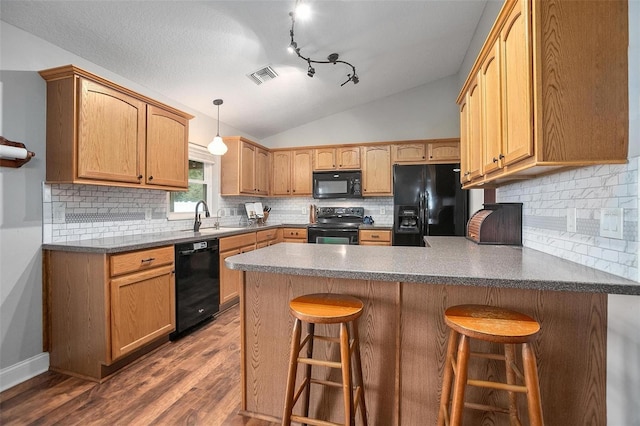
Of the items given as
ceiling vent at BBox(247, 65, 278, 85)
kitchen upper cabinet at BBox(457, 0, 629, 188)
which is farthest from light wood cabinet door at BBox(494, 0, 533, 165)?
ceiling vent at BBox(247, 65, 278, 85)

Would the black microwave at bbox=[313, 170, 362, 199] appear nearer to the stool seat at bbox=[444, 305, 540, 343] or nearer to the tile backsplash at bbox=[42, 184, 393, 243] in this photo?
the tile backsplash at bbox=[42, 184, 393, 243]

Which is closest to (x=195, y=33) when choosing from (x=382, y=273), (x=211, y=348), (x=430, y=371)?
(x=382, y=273)

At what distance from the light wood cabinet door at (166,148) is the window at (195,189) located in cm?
44

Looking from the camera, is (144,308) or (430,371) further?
(144,308)

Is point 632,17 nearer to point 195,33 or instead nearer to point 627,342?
point 627,342

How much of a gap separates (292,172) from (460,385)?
13.4ft

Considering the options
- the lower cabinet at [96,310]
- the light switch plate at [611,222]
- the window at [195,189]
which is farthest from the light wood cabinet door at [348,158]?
the light switch plate at [611,222]

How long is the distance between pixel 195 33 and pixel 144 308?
2.21 metres

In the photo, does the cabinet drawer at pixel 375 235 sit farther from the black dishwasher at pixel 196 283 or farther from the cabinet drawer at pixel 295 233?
the black dishwasher at pixel 196 283

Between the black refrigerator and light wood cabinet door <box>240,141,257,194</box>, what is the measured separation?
207 cm

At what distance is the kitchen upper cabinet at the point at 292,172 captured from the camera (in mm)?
4719

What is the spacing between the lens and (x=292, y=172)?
479cm

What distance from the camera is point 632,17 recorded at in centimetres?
108

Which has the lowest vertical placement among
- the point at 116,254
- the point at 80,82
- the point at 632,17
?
the point at 116,254
